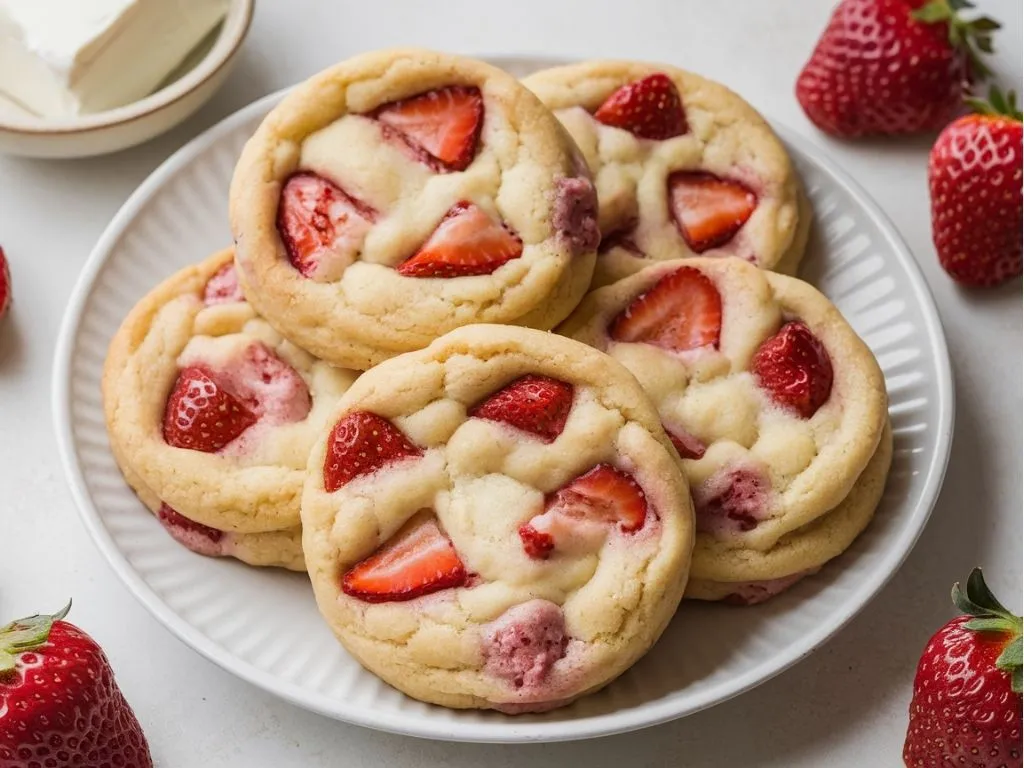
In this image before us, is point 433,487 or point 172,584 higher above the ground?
point 433,487

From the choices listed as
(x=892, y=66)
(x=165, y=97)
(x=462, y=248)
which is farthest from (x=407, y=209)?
(x=892, y=66)

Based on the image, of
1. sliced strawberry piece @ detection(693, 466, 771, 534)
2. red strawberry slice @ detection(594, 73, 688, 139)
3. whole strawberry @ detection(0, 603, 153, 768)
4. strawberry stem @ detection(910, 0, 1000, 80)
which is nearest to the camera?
whole strawberry @ detection(0, 603, 153, 768)

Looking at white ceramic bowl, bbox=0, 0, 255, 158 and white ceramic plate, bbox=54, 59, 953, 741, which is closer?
white ceramic plate, bbox=54, 59, 953, 741

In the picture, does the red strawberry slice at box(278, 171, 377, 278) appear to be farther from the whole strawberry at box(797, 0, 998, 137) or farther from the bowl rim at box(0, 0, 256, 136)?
the whole strawberry at box(797, 0, 998, 137)

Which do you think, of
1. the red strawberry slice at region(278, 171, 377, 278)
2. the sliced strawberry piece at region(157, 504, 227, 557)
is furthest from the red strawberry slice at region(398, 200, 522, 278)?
the sliced strawberry piece at region(157, 504, 227, 557)

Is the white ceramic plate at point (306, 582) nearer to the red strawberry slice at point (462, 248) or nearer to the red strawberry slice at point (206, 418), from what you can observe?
the red strawberry slice at point (206, 418)

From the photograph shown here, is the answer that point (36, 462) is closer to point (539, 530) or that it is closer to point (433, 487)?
point (433, 487)

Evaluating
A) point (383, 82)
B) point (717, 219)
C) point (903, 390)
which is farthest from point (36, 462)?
point (903, 390)
